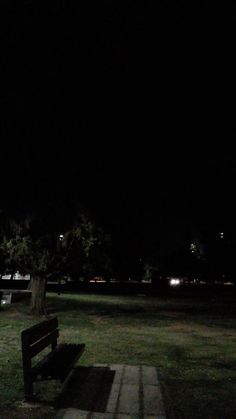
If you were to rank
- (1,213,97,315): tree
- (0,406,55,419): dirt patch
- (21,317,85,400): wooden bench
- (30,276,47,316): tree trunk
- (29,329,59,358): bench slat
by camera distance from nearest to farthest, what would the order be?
1. (0,406,55,419): dirt patch
2. (21,317,85,400): wooden bench
3. (29,329,59,358): bench slat
4. (1,213,97,315): tree
5. (30,276,47,316): tree trunk

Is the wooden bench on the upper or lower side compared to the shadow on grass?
upper

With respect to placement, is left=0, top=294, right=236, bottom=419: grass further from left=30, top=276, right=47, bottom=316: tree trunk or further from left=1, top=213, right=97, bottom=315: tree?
left=1, top=213, right=97, bottom=315: tree

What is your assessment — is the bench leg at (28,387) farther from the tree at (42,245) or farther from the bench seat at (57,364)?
the tree at (42,245)

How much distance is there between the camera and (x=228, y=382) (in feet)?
28.9

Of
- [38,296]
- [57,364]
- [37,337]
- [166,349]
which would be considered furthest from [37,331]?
[38,296]

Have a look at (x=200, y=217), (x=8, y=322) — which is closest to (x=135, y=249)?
(x=200, y=217)

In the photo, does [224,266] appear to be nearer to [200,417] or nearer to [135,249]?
[135,249]

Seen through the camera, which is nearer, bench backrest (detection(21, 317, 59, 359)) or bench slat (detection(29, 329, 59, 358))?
bench backrest (detection(21, 317, 59, 359))

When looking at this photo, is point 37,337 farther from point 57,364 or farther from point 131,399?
point 131,399

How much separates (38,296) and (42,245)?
231cm

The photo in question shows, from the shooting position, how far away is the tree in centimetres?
2019

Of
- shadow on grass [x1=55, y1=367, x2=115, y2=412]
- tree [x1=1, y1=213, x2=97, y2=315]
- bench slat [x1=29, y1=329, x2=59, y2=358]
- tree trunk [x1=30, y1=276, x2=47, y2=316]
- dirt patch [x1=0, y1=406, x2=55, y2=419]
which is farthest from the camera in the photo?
tree trunk [x1=30, y1=276, x2=47, y2=316]

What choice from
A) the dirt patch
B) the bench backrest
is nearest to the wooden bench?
the bench backrest

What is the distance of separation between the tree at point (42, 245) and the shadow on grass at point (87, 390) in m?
11.0
